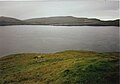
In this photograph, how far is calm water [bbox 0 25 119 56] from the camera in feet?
21.4

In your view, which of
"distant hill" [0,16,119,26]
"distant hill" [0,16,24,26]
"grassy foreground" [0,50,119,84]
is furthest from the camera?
"distant hill" [0,16,119,26]

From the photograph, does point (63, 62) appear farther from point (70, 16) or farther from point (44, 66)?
point (70, 16)

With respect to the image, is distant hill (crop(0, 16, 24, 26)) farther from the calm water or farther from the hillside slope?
the hillside slope

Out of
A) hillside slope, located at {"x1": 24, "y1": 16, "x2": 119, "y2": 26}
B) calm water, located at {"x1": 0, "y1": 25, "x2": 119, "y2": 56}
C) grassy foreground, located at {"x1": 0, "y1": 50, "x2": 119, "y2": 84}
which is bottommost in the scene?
grassy foreground, located at {"x1": 0, "y1": 50, "x2": 119, "y2": 84}

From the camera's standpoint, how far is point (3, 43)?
6.52m

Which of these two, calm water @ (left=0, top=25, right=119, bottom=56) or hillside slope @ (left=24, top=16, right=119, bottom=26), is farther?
hillside slope @ (left=24, top=16, right=119, bottom=26)

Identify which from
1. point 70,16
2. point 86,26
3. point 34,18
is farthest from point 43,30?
point 86,26

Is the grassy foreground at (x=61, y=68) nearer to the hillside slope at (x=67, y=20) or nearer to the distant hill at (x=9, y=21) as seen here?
the hillside slope at (x=67, y=20)

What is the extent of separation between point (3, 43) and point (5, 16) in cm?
89

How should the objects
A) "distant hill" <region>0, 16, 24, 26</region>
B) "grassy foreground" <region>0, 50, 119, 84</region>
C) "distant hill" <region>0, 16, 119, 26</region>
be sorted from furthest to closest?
"distant hill" <region>0, 16, 119, 26</region> < "distant hill" <region>0, 16, 24, 26</region> < "grassy foreground" <region>0, 50, 119, 84</region>

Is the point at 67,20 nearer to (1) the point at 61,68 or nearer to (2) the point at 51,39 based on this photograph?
(2) the point at 51,39

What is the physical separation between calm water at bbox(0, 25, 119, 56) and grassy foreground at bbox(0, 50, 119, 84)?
20 centimetres

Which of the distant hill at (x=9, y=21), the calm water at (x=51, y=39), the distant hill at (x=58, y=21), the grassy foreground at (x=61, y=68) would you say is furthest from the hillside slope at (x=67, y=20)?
the grassy foreground at (x=61, y=68)

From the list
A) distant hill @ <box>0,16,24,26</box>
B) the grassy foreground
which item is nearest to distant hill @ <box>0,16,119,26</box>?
distant hill @ <box>0,16,24,26</box>
